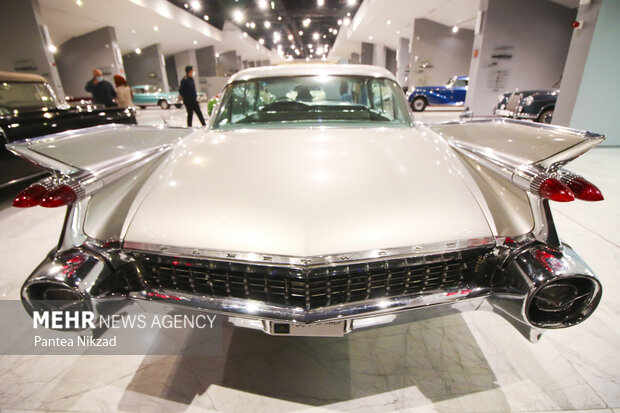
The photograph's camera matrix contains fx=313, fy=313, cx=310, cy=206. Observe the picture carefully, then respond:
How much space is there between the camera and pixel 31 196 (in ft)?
3.82

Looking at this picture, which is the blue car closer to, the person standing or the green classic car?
the person standing

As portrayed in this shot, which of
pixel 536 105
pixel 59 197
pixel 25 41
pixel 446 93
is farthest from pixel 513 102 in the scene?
A: pixel 25 41

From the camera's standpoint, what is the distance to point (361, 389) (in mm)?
1439

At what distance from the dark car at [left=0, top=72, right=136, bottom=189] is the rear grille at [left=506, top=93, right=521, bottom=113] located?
334 inches

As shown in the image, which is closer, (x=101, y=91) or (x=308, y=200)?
(x=308, y=200)

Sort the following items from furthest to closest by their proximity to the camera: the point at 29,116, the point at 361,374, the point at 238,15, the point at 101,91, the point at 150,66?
the point at 238,15, the point at 150,66, the point at 101,91, the point at 29,116, the point at 361,374

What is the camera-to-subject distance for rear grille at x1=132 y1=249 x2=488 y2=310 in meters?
1.16

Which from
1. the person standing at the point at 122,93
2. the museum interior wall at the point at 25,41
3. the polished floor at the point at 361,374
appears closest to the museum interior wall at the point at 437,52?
the person standing at the point at 122,93

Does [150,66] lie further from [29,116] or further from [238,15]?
[29,116]

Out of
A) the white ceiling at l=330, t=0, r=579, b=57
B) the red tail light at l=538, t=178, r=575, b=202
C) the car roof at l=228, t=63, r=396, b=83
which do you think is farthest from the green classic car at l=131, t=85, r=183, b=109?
the red tail light at l=538, t=178, r=575, b=202

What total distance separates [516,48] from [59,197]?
12.3m

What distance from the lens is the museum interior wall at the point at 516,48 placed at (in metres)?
9.30

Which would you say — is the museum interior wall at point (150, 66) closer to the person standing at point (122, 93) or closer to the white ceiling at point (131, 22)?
the white ceiling at point (131, 22)

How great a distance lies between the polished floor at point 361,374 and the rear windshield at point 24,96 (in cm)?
438
